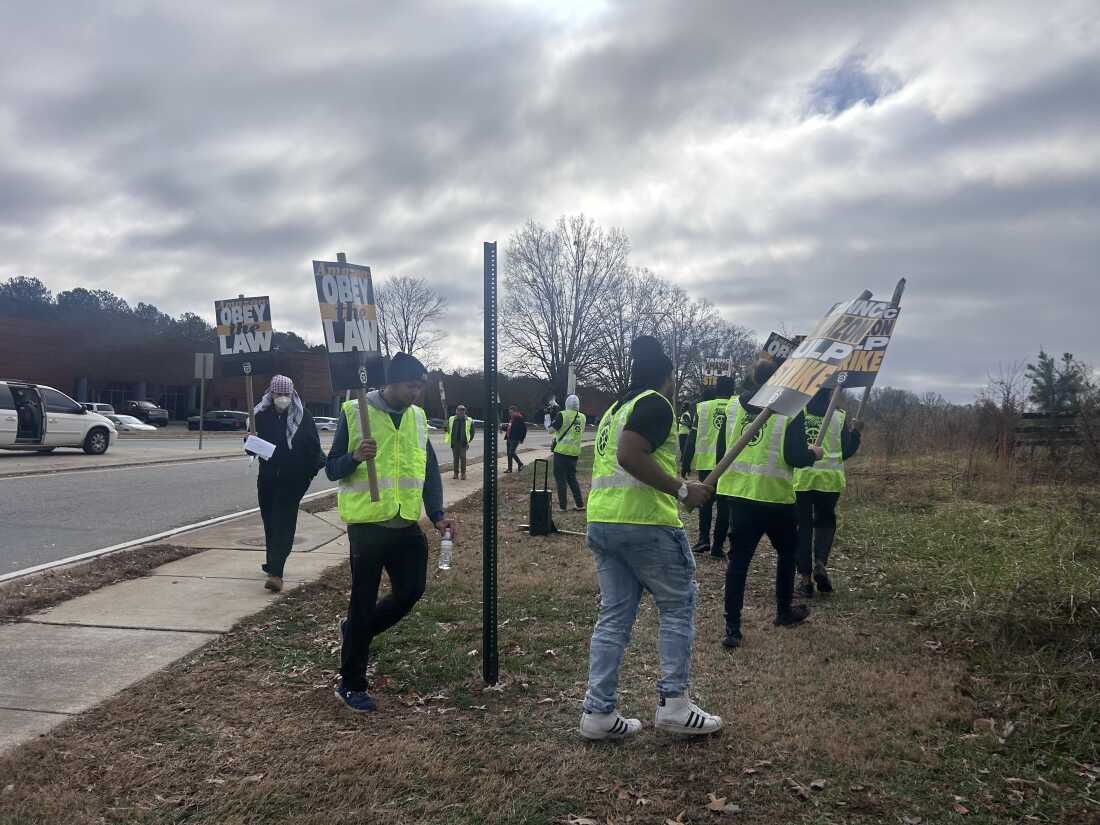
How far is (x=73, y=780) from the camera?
3.57 metres

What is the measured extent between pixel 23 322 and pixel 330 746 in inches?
2239

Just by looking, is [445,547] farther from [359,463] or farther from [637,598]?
[637,598]

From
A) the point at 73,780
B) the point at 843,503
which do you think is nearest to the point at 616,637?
the point at 73,780

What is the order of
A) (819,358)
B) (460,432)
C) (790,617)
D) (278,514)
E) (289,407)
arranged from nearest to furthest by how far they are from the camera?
1. (819,358)
2. (790,617)
3. (278,514)
4. (289,407)
5. (460,432)

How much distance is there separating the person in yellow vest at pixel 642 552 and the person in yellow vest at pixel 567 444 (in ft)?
28.8

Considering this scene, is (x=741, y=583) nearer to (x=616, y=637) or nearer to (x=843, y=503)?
(x=616, y=637)

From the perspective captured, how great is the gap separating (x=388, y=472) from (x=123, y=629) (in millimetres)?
2769

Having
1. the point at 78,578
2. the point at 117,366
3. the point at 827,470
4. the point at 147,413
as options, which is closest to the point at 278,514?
the point at 78,578

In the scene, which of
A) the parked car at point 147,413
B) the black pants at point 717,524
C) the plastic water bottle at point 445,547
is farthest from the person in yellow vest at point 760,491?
the parked car at point 147,413

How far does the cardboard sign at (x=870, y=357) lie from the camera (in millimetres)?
6188

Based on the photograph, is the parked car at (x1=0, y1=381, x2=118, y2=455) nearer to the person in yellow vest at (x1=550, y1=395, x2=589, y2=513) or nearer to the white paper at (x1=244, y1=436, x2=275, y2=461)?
the person in yellow vest at (x1=550, y1=395, x2=589, y2=513)

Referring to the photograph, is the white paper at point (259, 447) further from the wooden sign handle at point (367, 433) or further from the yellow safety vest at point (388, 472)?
the wooden sign handle at point (367, 433)

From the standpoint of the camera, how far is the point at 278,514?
7301 mm

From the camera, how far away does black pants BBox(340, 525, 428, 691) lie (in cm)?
451
